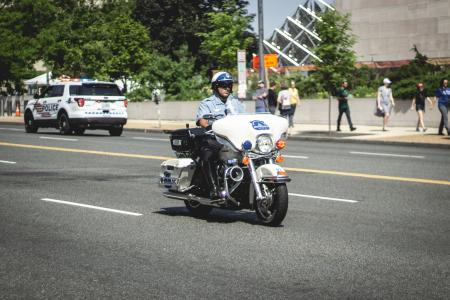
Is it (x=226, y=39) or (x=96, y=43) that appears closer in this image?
(x=226, y=39)

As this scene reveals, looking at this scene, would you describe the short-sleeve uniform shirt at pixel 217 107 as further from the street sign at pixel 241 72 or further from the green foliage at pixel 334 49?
the street sign at pixel 241 72

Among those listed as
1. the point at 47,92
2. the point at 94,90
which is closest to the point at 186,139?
the point at 94,90

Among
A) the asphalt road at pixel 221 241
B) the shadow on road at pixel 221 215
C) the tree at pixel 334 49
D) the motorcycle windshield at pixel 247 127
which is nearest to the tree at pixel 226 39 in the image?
the tree at pixel 334 49

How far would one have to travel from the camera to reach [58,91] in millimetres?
29453

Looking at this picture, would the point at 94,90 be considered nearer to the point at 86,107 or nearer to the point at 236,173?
the point at 86,107

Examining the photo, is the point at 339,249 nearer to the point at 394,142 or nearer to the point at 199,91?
the point at 394,142

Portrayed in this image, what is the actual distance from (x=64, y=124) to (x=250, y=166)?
20.9m

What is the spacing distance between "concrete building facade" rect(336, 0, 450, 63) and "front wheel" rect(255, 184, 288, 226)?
49136 mm

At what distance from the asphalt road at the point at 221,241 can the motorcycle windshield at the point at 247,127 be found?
96cm

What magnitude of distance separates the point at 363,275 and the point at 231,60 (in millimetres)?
32652

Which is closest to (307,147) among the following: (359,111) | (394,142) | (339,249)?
(394,142)

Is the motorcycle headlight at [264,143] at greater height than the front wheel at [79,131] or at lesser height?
greater

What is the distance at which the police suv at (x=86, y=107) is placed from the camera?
92.3ft

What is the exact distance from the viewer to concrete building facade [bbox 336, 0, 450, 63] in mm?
58000
